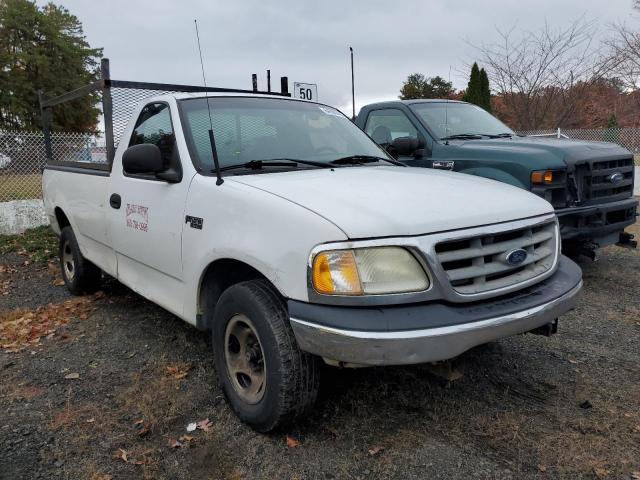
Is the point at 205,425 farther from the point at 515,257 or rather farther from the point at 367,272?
the point at 515,257

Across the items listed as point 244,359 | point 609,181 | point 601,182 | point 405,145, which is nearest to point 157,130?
point 244,359

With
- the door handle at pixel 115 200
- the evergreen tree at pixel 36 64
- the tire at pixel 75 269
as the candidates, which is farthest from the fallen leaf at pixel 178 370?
the evergreen tree at pixel 36 64

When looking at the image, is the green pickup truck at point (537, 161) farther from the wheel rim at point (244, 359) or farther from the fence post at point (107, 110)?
the wheel rim at point (244, 359)

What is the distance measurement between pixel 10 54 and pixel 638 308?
5393cm

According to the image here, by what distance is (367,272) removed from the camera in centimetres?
235

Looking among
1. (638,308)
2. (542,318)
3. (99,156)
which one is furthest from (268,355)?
(638,308)

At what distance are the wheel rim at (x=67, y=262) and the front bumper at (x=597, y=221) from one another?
485cm

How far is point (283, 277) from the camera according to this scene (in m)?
2.48

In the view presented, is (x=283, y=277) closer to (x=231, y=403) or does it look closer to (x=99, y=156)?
(x=231, y=403)

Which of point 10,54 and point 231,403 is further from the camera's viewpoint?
point 10,54

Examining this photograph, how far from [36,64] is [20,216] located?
46096mm

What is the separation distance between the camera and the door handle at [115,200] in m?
4.01

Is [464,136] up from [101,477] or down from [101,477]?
up

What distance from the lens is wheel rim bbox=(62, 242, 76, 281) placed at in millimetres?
5520
